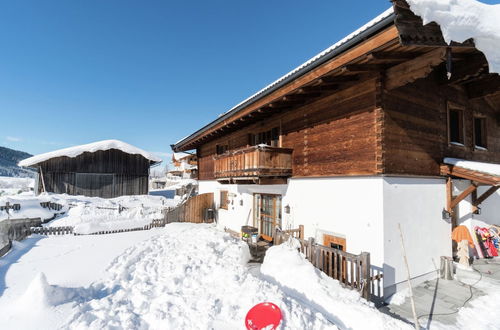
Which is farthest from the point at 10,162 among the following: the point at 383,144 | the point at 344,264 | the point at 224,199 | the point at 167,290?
the point at 383,144

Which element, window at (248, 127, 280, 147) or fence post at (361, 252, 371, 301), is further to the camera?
window at (248, 127, 280, 147)

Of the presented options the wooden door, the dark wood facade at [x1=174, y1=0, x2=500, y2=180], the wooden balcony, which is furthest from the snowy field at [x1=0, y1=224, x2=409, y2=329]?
the dark wood facade at [x1=174, y1=0, x2=500, y2=180]

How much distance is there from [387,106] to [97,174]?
26.5m

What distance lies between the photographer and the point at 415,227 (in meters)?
7.01

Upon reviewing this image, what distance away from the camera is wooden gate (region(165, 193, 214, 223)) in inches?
585

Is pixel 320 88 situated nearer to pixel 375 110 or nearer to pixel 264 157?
pixel 375 110

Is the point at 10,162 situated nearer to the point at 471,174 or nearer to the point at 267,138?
the point at 267,138

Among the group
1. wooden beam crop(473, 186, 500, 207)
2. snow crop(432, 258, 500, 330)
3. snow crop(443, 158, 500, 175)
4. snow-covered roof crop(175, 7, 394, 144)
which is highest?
snow-covered roof crop(175, 7, 394, 144)

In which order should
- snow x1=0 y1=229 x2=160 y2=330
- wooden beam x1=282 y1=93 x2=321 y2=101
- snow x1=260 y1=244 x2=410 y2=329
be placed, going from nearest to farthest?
snow x1=0 y1=229 x2=160 y2=330 → snow x1=260 y1=244 x2=410 y2=329 → wooden beam x1=282 y1=93 x2=321 y2=101

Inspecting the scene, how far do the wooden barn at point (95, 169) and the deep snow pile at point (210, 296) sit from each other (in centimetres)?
1993

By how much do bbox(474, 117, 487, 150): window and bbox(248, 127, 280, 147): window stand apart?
8.83 m

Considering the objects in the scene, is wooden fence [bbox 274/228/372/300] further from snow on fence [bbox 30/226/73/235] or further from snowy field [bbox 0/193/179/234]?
snow on fence [bbox 30/226/73/235]

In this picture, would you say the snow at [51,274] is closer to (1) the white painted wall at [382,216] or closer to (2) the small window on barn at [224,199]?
(2) the small window on barn at [224,199]

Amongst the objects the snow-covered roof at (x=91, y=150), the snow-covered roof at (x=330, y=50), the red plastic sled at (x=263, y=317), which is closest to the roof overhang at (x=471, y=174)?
the snow-covered roof at (x=330, y=50)
